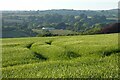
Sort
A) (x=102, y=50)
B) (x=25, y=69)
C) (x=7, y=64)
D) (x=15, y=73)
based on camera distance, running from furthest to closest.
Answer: (x=102, y=50) < (x=7, y=64) < (x=25, y=69) < (x=15, y=73)

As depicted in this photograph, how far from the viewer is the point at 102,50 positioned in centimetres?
3372

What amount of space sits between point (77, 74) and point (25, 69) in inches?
233

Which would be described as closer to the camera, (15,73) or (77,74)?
(77,74)

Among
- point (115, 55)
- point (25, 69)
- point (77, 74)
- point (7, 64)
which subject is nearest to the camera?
point (77, 74)

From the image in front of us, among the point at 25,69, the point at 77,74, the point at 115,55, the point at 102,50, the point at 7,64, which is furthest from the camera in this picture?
the point at 102,50

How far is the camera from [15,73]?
2364cm

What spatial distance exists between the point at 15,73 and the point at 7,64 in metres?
5.82

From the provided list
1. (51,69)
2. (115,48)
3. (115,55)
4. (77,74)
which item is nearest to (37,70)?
(51,69)

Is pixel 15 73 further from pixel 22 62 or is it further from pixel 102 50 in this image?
pixel 102 50

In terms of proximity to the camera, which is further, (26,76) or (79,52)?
(79,52)

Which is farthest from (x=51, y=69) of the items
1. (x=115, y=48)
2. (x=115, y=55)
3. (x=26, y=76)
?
(x=115, y=48)

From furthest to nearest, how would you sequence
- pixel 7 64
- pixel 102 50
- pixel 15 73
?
pixel 102 50, pixel 7 64, pixel 15 73

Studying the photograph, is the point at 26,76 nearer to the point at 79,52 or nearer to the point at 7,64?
the point at 7,64

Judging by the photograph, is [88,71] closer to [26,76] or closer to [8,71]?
[26,76]
